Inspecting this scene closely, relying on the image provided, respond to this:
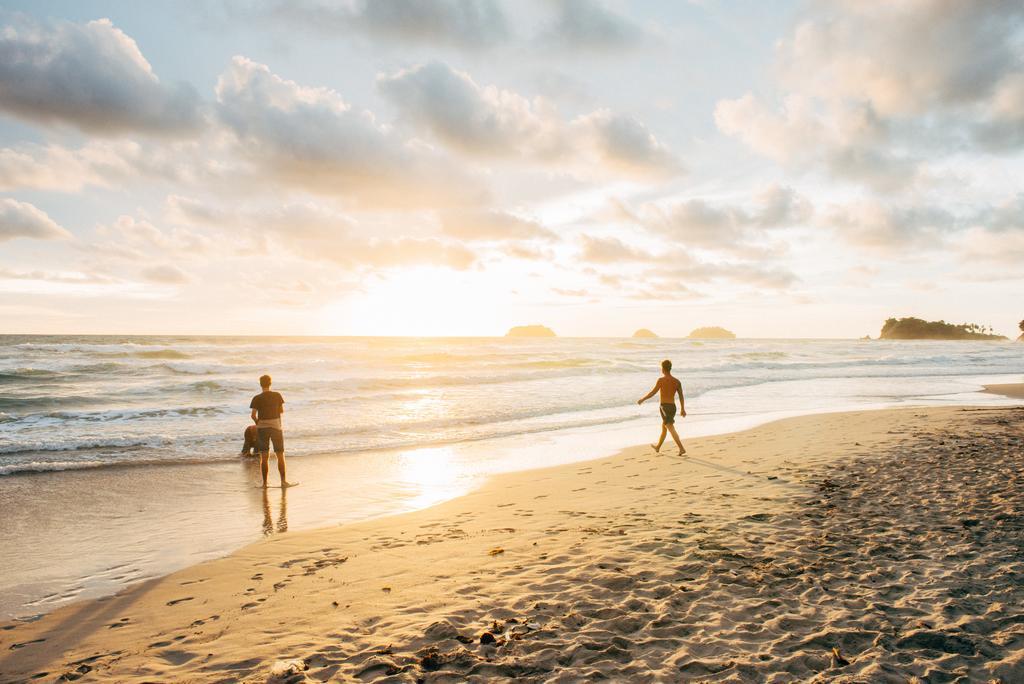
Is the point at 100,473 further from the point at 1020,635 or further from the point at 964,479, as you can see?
the point at 964,479

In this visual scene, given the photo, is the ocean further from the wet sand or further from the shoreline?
the wet sand

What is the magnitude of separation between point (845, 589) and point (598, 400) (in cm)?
2051

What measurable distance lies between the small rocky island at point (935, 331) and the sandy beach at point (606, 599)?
176 m

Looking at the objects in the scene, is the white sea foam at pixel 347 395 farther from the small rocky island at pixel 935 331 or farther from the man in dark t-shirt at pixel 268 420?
the small rocky island at pixel 935 331

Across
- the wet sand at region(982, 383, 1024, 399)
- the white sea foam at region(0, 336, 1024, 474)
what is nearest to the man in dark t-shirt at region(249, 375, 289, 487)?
the white sea foam at region(0, 336, 1024, 474)

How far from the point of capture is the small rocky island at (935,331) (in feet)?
486

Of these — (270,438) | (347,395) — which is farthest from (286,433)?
(347,395)

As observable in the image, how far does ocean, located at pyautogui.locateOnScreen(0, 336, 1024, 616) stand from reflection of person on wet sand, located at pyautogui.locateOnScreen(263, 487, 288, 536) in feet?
0.24

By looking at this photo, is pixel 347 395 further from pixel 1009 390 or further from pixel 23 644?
pixel 1009 390

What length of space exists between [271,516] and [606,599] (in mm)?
6135

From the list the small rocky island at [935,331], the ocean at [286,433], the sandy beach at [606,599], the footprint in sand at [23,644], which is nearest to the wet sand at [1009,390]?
the ocean at [286,433]

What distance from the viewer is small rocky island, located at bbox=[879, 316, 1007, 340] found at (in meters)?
148

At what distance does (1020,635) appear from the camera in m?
4.43

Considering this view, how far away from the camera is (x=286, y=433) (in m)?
17.5
